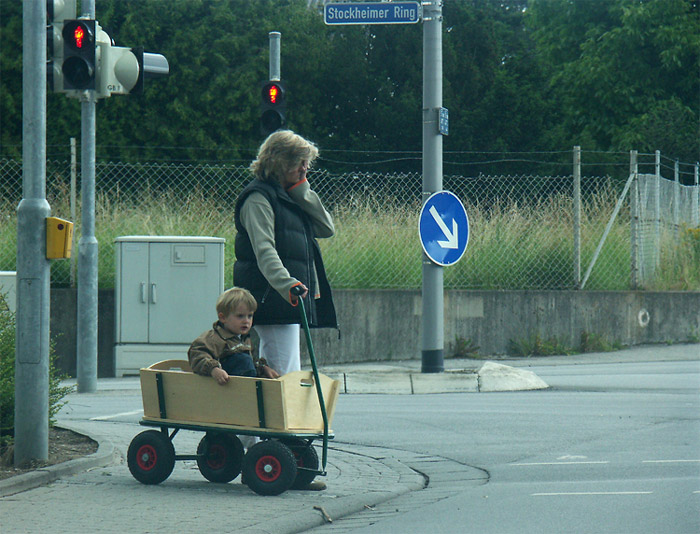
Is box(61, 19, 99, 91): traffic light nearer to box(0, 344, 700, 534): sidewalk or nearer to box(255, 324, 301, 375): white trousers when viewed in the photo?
box(0, 344, 700, 534): sidewalk

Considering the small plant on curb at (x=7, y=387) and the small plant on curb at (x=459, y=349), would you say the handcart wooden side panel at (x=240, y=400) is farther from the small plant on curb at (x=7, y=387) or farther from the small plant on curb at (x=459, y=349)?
A: the small plant on curb at (x=459, y=349)

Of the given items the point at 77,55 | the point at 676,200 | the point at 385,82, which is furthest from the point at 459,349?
the point at 385,82

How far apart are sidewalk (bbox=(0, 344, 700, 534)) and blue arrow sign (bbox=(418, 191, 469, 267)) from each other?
13.6ft

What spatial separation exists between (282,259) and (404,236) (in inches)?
353

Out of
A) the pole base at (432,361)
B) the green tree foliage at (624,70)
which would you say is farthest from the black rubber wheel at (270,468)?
the green tree foliage at (624,70)

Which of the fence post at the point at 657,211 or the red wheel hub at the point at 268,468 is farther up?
the fence post at the point at 657,211

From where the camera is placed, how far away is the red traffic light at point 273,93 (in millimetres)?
13203

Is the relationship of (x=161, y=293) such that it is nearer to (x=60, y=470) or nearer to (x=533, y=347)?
(x=533, y=347)

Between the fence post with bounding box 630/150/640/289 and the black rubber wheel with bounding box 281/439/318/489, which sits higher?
the fence post with bounding box 630/150/640/289

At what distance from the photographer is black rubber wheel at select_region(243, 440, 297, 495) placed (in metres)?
5.71

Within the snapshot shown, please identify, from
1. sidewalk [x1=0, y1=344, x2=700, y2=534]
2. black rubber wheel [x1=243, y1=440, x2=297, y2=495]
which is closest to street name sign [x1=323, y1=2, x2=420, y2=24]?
sidewalk [x1=0, y1=344, x2=700, y2=534]

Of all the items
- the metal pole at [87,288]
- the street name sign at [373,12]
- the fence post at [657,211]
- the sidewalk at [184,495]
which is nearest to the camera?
the sidewalk at [184,495]

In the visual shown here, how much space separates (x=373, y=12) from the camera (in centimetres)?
1181

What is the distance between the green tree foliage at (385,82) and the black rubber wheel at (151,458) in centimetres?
3057
